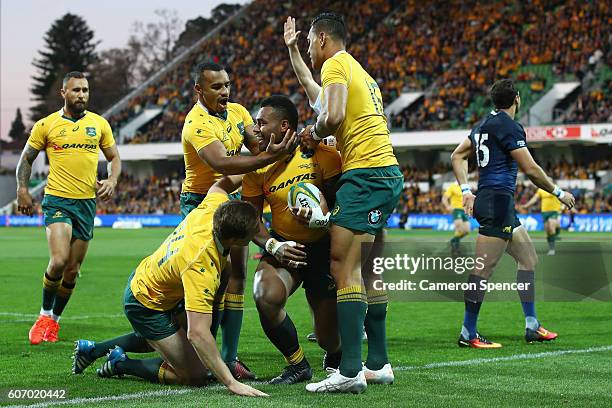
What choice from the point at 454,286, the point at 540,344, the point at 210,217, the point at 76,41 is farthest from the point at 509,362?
the point at 76,41


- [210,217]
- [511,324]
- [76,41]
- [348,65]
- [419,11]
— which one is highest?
[76,41]

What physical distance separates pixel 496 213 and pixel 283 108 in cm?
294

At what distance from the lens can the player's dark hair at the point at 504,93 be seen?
8.52m

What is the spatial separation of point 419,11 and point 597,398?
45652 millimetres

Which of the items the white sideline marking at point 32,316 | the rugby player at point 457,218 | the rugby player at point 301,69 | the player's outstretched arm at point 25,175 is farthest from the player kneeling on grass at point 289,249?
the rugby player at point 457,218

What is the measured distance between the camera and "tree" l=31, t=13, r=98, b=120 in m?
103

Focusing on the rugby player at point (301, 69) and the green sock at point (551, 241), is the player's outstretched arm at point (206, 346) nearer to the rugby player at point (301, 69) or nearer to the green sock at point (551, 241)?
the rugby player at point (301, 69)

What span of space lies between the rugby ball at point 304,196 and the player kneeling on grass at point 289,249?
0.10 feet

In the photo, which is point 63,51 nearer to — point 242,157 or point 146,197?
point 146,197

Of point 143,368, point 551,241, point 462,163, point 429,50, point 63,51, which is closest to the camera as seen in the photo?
point 143,368

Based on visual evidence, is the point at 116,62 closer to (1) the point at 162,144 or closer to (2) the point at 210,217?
(1) the point at 162,144

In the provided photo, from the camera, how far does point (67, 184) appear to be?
9539mm

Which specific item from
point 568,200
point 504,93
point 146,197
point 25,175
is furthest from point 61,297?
point 146,197

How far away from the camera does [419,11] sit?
163 feet
